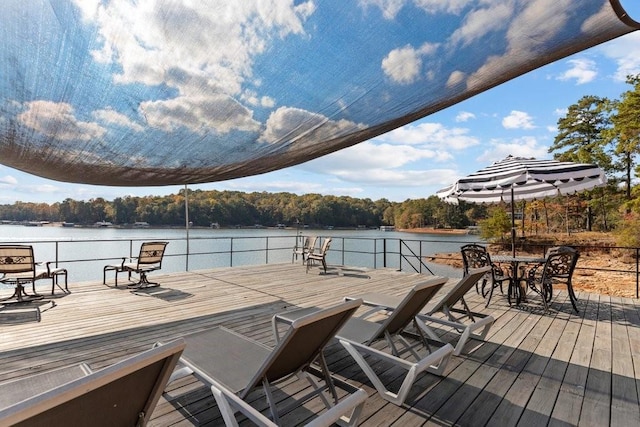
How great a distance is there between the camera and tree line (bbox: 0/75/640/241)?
15773 millimetres

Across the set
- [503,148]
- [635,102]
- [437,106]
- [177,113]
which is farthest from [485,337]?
[503,148]

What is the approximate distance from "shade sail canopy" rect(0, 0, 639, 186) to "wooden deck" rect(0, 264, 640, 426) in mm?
1670

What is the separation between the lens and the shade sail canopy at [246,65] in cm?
188

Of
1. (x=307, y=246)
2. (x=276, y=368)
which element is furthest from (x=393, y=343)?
(x=307, y=246)

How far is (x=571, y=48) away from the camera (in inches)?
81.0

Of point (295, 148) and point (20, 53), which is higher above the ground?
point (20, 53)

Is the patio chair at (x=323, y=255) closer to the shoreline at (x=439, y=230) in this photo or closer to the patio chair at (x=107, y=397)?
the patio chair at (x=107, y=397)

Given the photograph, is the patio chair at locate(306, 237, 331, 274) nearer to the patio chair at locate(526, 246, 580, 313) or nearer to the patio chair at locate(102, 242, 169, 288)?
the patio chair at locate(102, 242, 169, 288)

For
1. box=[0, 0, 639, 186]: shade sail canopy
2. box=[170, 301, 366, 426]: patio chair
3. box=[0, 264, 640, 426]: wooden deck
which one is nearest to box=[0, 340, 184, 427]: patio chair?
box=[170, 301, 366, 426]: patio chair

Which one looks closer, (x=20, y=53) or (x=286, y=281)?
(x=20, y=53)

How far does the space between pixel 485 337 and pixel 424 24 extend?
2808 millimetres

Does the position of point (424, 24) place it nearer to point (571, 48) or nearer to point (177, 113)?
point (571, 48)

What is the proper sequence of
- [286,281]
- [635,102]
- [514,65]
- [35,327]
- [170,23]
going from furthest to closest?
[635,102] → [286,281] → [35,327] → [514,65] → [170,23]

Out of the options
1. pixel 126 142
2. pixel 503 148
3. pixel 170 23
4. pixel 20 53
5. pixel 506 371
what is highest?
pixel 503 148
